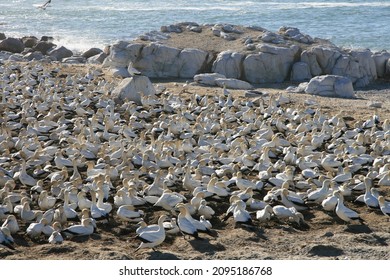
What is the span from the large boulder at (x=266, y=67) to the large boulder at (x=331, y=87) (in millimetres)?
2935

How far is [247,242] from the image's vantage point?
10859 millimetres

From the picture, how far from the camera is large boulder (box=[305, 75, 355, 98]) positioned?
869 inches

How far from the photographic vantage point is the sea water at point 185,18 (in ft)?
129

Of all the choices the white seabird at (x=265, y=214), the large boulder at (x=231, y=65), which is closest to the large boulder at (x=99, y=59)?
the large boulder at (x=231, y=65)

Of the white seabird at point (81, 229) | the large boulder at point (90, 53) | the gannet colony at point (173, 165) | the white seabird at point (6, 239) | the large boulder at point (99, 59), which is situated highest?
the white seabird at point (6, 239)

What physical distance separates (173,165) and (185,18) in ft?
Answer: 118

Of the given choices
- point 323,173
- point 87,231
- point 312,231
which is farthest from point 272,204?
point 87,231

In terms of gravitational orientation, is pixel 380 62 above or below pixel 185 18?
above

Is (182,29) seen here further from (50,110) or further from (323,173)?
(323,173)

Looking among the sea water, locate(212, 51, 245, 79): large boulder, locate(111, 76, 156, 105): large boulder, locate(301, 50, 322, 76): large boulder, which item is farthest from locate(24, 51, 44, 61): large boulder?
locate(301, 50, 322, 76): large boulder

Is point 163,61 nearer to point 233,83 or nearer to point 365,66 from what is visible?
point 233,83

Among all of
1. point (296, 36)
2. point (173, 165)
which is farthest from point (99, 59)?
point (173, 165)

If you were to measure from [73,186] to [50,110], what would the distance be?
6.39 meters

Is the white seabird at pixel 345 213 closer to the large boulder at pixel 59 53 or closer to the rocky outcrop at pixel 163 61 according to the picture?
the rocky outcrop at pixel 163 61
